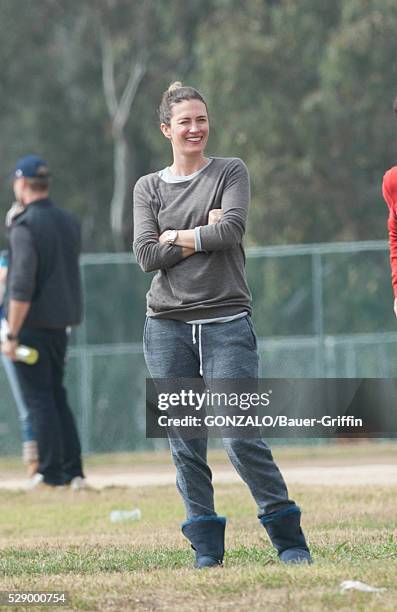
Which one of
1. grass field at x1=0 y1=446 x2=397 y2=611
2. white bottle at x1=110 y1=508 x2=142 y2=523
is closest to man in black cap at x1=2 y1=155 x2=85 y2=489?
grass field at x1=0 y1=446 x2=397 y2=611

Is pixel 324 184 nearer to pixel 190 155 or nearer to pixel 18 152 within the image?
pixel 18 152

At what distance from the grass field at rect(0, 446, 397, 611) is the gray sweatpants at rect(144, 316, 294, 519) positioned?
11.9 inches

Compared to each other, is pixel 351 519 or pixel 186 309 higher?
pixel 186 309

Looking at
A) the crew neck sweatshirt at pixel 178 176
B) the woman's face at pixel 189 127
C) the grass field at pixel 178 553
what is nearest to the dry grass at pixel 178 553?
the grass field at pixel 178 553

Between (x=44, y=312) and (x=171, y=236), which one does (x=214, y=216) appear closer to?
(x=171, y=236)

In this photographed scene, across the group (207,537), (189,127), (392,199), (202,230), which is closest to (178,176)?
(189,127)

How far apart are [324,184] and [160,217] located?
21512 mm

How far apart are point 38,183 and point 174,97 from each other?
5116 mm

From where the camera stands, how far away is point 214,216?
20.3ft

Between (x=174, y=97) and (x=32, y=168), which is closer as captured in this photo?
(x=174, y=97)

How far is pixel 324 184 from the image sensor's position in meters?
27.6

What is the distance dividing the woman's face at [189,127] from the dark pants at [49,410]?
5.11 m

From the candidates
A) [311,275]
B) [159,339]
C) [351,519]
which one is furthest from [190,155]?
[311,275]

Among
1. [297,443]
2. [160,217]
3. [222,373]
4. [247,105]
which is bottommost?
[297,443]
